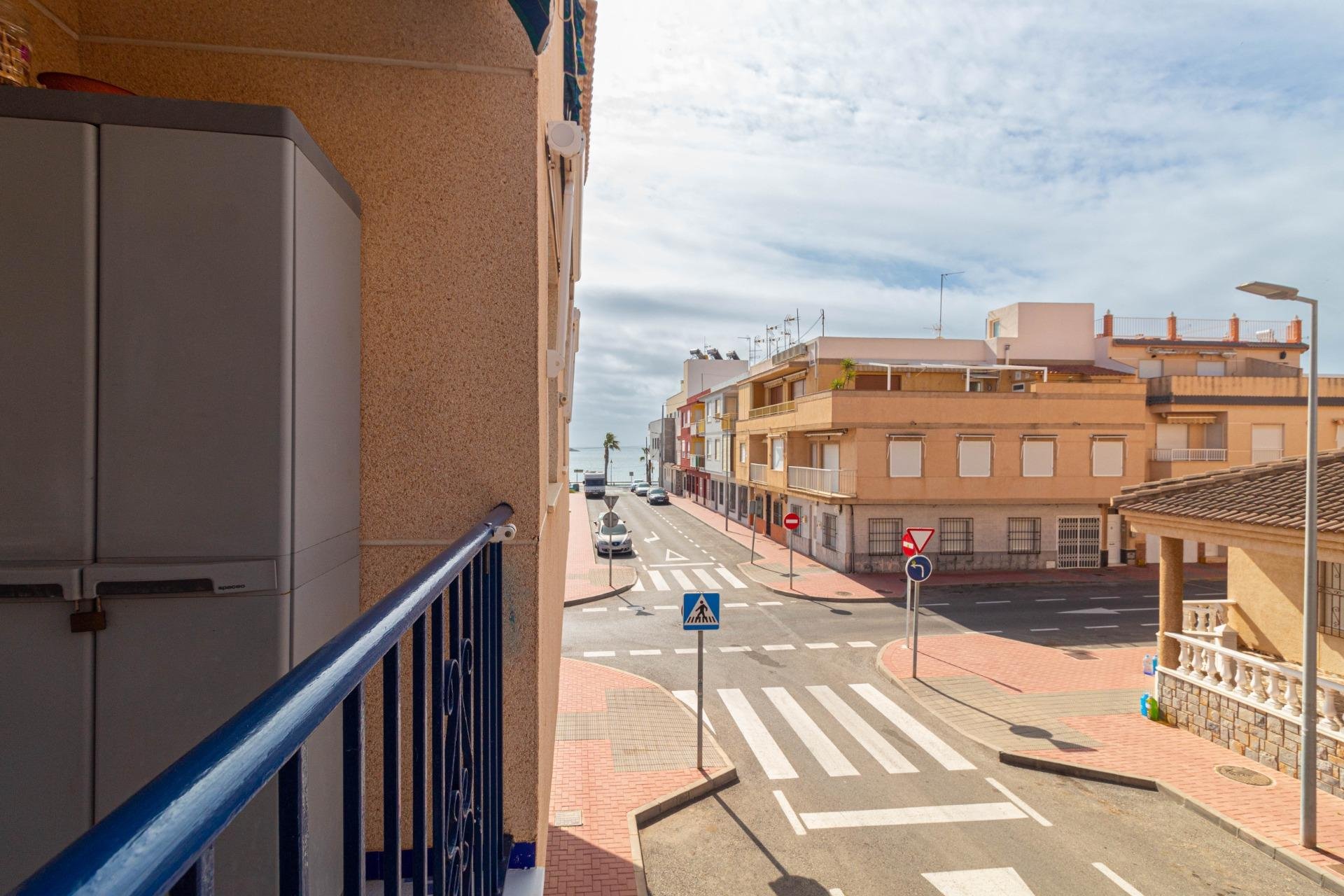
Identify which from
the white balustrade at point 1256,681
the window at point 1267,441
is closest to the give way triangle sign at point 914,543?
the white balustrade at point 1256,681

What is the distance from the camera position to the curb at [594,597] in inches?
842

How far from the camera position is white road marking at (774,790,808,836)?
8.95m

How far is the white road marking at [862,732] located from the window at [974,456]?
13903 mm

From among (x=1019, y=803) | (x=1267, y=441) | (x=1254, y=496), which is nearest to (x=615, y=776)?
(x=1019, y=803)

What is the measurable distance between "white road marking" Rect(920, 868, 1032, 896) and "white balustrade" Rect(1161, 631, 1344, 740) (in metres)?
5.45

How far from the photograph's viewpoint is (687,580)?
2520cm

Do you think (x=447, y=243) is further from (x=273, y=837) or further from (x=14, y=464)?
(x=273, y=837)

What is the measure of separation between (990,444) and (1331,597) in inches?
571

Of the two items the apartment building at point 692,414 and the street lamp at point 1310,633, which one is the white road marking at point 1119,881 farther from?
the apartment building at point 692,414

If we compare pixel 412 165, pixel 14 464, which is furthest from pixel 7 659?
pixel 412 165

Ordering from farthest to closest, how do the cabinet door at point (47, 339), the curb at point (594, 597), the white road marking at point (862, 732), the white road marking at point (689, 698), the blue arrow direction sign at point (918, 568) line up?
the curb at point (594, 597) < the blue arrow direction sign at point (918, 568) < the white road marking at point (689, 698) < the white road marking at point (862, 732) < the cabinet door at point (47, 339)

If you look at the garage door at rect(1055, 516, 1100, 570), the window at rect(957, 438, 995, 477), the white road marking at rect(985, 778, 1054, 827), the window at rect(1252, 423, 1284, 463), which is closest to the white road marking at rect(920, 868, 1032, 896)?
the white road marking at rect(985, 778, 1054, 827)

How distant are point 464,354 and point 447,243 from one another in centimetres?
40

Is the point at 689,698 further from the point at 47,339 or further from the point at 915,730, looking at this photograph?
the point at 47,339
